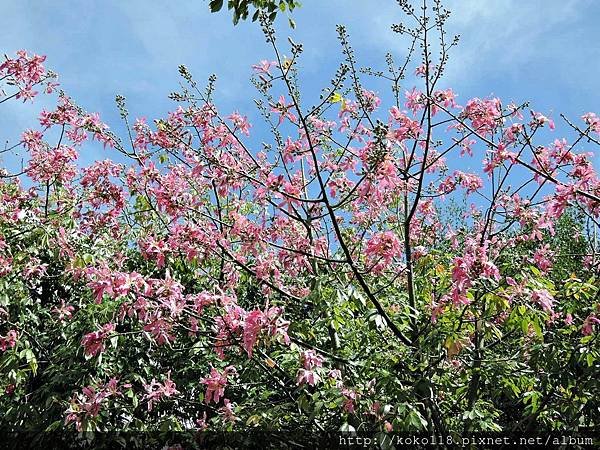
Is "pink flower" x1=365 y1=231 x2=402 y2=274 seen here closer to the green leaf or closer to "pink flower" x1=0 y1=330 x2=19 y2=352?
the green leaf

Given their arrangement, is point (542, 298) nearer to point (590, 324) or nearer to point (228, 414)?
point (590, 324)

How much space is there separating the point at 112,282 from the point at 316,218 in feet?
4.16

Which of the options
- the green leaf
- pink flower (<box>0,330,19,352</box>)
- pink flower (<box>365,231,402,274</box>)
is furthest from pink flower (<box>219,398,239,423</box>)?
the green leaf

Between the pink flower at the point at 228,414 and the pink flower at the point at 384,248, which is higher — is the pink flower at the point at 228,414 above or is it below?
below

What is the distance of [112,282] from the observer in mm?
2838

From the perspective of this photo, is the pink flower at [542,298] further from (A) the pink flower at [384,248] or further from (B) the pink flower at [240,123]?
(B) the pink flower at [240,123]

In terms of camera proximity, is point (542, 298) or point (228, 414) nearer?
point (542, 298)

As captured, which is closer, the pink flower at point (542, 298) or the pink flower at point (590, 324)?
the pink flower at point (542, 298)

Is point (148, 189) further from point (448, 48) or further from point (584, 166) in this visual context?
point (584, 166)

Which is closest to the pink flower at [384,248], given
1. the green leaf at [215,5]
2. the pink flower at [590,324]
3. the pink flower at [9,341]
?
the pink flower at [590,324]

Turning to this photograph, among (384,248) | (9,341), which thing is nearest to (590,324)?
(384,248)

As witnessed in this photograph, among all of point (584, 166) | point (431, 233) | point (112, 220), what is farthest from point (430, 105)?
point (112, 220)

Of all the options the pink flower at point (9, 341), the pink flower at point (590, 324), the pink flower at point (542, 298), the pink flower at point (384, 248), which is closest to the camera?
the pink flower at point (542, 298)

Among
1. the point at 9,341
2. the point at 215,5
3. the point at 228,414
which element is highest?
the point at 215,5
